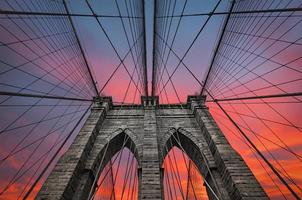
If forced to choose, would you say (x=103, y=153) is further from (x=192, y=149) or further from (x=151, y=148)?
(x=192, y=149)

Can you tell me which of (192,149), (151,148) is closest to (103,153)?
(151,148)

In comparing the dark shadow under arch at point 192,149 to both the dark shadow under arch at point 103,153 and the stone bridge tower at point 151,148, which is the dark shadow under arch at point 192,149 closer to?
the stone bridge tower at point 151,148

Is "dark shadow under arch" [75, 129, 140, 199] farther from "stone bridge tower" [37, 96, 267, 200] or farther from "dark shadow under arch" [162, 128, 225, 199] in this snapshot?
"dark shadow under arch" [162, 128, 225, 199]

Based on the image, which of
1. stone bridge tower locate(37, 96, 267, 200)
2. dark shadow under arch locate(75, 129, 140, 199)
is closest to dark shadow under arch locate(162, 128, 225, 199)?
stone bridge tower locate(37, 96, 267, 200)

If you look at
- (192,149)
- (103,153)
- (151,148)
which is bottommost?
(151,148)

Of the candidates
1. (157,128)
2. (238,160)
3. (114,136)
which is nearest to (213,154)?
(238,160)

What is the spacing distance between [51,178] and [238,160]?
24.2 feet

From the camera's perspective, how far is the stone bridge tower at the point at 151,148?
23.9 ft

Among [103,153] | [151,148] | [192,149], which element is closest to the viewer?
[151,148]

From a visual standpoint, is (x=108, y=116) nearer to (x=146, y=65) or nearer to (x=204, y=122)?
(x=146, y=65)

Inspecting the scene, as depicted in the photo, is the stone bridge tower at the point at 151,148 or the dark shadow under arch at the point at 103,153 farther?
the dark shadow under arch at the point at 103,153

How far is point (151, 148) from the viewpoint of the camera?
9352 mm

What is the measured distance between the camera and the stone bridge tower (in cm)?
727

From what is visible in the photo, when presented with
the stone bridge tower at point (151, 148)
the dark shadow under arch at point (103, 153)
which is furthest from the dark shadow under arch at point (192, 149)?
the dark shadow under arch at point (103, 153)
